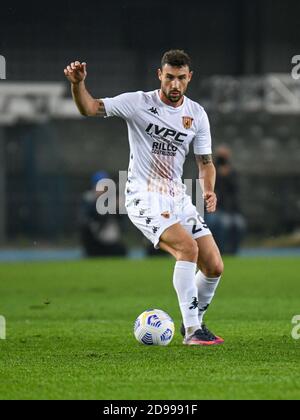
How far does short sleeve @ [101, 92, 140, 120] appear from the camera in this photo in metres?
7.46

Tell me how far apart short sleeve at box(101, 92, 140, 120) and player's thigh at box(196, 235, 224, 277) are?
1.03m

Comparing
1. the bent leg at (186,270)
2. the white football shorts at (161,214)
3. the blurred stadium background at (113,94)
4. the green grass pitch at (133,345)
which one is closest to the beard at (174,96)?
the white football shorts at (161,214)

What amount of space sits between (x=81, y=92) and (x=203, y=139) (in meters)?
1.15

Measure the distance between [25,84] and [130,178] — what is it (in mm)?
15350

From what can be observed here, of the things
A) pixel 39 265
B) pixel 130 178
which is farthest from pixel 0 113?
pixel 130 178

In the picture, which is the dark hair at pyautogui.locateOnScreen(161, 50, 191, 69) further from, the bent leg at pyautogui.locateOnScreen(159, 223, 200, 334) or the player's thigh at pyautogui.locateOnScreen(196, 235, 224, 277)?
the player's thigh at pyautogui.locateOnScreen(196, 235, 224, 277)

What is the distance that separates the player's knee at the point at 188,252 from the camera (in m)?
7.38

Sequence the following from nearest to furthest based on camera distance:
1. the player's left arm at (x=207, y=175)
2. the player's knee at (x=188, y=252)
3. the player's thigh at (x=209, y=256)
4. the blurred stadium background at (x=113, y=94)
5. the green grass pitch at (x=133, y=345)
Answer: the green grass pitch at (x=133, y=345), the player's knee at (x=188, y=252), the player's thigh at (x=209, y=256), the player's left arm at (x=207, y=175), the blurred stadium background at (x=113, y=94)

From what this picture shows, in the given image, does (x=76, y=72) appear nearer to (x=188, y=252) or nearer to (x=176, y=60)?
(x=176, y=60)

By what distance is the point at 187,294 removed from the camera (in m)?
7.44

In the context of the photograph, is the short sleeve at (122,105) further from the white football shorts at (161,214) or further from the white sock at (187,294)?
the white sock at (187,294)

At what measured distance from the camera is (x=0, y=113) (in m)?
22.8

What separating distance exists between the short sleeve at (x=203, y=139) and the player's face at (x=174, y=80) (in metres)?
0.34

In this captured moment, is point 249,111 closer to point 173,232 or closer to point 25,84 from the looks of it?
point 25,84
